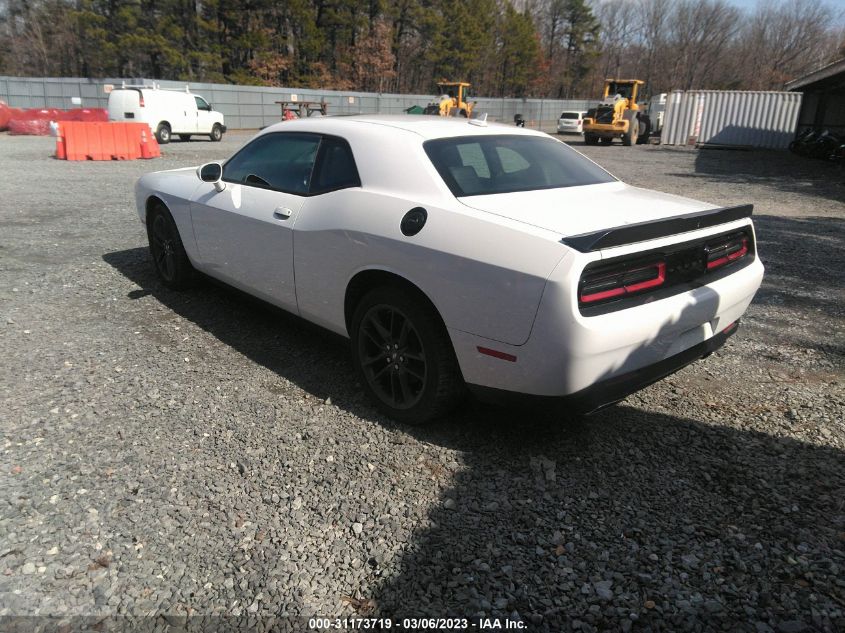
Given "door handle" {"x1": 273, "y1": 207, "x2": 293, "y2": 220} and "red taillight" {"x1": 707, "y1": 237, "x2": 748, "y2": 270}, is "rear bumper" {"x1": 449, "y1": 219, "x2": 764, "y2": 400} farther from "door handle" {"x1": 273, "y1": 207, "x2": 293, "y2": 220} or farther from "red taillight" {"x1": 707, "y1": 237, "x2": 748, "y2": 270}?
"door handle" {"x1": 273, "y1": 207, "x2": 293, "y2": 220}

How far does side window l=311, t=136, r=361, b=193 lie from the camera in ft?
12.2

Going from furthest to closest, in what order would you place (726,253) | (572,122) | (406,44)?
(406,44) → (572,122) → (726,253)

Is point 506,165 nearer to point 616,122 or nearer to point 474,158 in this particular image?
point 474,158

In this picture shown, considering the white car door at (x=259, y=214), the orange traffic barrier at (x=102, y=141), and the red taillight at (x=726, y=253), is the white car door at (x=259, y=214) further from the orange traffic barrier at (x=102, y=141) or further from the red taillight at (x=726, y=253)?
the orange traffic barrier at (x=102, y=141)

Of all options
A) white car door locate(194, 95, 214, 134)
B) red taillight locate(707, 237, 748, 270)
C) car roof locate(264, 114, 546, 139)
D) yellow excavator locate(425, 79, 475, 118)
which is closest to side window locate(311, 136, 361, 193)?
car roof locate(264, 114, 546, 139)

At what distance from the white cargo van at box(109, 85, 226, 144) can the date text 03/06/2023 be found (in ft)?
74.5

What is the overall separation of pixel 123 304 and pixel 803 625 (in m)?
5.16

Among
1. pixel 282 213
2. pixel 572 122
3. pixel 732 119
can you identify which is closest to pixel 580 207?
pixel 282 213

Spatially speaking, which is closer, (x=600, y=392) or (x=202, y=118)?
(x=600, y=392)

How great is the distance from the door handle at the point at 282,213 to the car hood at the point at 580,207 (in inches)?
49.5

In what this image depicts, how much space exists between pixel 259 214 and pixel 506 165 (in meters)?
1.63

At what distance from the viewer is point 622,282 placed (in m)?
2.80

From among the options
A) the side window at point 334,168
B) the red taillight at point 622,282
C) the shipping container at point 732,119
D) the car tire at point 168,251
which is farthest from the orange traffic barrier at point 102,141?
the shipping container at point 732,119

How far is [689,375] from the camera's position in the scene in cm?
416
